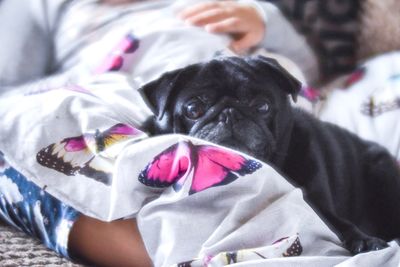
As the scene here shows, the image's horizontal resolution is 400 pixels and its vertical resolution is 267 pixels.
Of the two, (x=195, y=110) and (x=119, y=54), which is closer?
(x=195, y=110)

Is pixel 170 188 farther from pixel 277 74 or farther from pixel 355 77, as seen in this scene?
pixel 355 77

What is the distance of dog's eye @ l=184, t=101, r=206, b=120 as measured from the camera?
72 cm

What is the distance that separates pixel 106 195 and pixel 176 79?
15cm

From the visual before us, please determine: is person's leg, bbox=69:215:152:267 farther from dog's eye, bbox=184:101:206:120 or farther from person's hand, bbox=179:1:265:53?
person's hand, bbox=179:1:265:53

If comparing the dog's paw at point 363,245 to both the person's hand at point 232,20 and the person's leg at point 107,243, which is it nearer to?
the person's leg at point 107,243

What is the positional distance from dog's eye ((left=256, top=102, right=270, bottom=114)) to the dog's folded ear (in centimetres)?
3

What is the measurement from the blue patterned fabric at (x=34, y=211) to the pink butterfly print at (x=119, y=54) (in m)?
0.23

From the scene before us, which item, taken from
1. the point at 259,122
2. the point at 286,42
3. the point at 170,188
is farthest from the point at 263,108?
the point at 286,42

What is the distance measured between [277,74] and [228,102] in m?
0.07

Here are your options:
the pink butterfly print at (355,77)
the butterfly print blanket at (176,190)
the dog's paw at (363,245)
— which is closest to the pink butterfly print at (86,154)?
the butterfly print blanket at (176,190)

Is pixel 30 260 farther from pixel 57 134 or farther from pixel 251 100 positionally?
pixel 251 100

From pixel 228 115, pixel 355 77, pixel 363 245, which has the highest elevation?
pixel 228 115

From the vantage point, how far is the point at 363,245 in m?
0.67

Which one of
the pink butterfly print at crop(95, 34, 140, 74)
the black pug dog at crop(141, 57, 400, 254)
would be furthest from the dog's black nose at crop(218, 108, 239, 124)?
the pink butterfly print at crop(95, 34, 140, 74)
